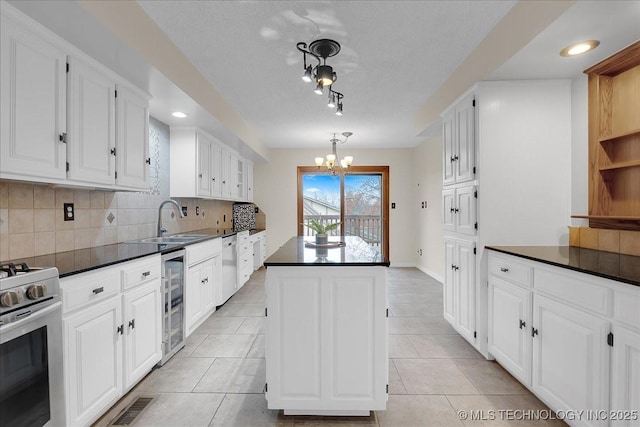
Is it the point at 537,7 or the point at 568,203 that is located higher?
the point at 537,7

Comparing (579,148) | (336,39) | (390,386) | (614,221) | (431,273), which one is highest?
(336,39)

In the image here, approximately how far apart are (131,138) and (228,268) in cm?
213

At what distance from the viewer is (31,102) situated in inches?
63.1

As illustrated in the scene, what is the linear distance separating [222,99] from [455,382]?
3.49 meters

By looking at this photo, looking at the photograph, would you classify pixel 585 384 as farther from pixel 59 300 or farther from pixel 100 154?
pixel 100 154

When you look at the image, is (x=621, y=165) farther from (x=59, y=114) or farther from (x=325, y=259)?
(x=59, y=114)

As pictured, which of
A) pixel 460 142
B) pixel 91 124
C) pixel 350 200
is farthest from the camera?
pixel 350 200

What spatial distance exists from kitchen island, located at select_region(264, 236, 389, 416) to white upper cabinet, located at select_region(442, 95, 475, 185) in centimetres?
153

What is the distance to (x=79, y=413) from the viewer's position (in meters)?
1.61

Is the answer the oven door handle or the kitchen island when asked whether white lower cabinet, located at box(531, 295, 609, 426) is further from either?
the oven door handle

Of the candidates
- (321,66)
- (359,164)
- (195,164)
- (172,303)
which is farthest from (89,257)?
(359,164)

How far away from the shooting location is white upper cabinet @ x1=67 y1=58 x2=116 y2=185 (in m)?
1.87

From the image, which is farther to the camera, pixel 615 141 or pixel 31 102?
pixel 615 141

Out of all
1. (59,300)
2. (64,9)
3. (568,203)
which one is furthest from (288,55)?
(568,203)
